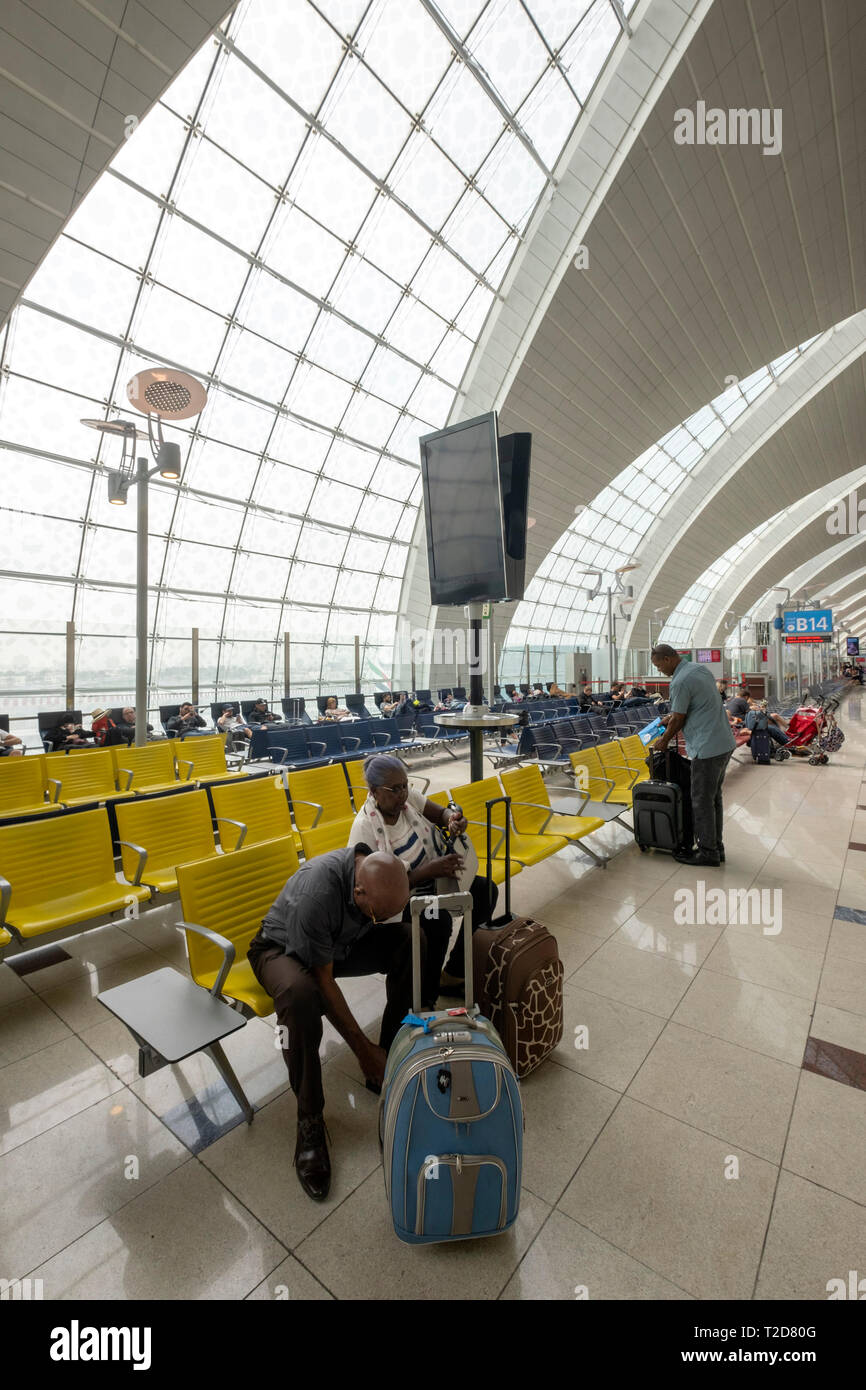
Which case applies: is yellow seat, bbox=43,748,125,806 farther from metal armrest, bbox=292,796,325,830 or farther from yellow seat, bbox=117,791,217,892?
yellow seat, bbox=117,791,217,892

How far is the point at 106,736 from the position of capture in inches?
364

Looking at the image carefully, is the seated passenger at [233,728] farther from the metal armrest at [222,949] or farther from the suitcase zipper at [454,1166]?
the suitcase zipper at [454,1166]

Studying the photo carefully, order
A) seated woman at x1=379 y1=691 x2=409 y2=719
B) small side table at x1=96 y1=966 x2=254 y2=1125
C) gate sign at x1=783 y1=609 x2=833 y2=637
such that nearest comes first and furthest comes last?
1. small side table at x1=96 y1=966 x2=254 y2=1125
2. seated woman at x1=379 y1=691 x2=409 y2=719
3. gate sign at x1=783 y1=609 x2=833 y2=637

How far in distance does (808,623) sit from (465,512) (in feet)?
70.9

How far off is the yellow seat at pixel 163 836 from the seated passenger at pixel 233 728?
6.37 m

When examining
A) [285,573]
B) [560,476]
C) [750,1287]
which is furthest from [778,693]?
[750,1287]

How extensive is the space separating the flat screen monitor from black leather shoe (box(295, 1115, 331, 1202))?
2.51 metres

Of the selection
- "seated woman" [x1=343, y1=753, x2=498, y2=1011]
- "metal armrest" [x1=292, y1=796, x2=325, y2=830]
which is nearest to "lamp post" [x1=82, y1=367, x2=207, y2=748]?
"metal armrest" [x1=292, y1=796, x2=325, y2=830]

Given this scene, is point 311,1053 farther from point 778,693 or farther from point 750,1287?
point 778,693

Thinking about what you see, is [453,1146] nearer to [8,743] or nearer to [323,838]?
[323,838]

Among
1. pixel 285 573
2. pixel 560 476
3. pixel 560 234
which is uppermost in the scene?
pixel 560 234

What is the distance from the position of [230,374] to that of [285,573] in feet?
19.5

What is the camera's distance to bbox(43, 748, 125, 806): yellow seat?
5.94 m

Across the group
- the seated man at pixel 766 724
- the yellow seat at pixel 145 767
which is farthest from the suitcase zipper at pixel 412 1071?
the seated man at pixel 766 724
